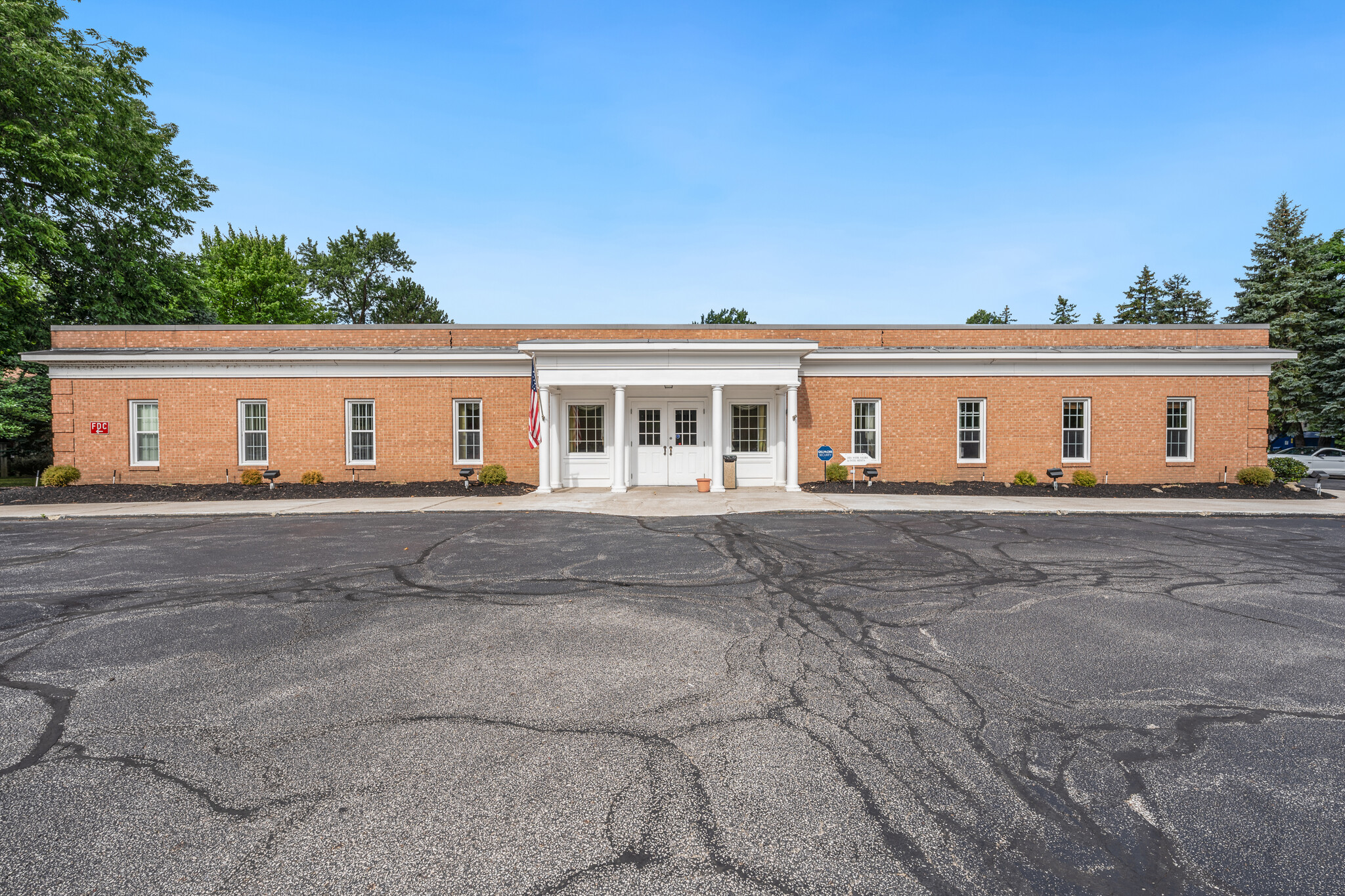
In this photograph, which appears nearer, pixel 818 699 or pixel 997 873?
pixel 997 873

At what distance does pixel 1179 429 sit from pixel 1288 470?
3845 millimetres

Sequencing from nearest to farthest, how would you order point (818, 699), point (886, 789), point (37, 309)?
point (886, 789)
point (818, 699)
point (37, 309)

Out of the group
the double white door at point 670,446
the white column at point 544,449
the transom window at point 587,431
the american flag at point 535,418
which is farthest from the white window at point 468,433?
the double white door at point 670,446

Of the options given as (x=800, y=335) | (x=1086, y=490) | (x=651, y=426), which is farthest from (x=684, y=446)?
(x=1086, y=490)

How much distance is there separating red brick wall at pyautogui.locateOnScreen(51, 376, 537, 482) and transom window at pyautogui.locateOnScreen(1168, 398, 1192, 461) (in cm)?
2097

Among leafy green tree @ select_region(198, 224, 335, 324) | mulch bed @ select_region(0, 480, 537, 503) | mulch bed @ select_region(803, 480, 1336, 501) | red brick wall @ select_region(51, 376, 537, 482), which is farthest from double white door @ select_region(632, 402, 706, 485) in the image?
leafy green tree @ select_region(198, 224, 335, 324)

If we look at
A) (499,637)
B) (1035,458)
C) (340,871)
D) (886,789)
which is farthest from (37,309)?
(1035,458)

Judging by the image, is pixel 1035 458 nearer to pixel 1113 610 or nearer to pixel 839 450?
pixel 839 450

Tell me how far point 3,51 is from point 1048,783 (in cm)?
3190

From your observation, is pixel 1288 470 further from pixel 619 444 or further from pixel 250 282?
pixel 250 282

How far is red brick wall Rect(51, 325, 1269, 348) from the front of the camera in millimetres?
19703

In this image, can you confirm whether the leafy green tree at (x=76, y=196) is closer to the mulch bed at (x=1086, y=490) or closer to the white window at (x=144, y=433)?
the white window at (x=144, y=433)

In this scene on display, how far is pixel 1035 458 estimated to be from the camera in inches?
746

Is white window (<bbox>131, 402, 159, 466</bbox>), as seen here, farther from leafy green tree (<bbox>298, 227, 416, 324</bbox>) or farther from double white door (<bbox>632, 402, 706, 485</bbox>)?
leafy green tree (<bbox>298, 227, 416, 324</bbox>)
